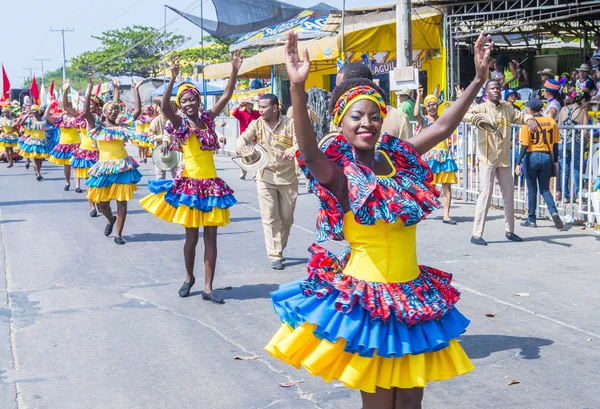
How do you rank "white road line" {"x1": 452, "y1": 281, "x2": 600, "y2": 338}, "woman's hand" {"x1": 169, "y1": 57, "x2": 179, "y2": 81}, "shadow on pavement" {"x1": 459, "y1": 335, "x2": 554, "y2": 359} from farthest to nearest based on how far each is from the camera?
"woman's hand" {"x1": 169, "y1": 57, "x2": 179, "y2": 81}
"white road line" {"x1": 452, "y1": 281, "x2": 600, "y2": 338}
"shadow on pavement" {"x1": 459, "y1": 335, "x2": 554, "y2": 359}

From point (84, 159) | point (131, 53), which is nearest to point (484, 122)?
point (84, 159)

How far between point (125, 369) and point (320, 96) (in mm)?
12931

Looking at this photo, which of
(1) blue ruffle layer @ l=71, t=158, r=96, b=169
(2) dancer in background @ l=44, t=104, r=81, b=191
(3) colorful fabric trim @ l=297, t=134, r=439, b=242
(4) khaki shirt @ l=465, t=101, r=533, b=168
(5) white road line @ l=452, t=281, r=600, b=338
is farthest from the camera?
(2) dancer in background @ l=44, t=104, r=81, b=191

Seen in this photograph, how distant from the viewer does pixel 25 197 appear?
1747 cm

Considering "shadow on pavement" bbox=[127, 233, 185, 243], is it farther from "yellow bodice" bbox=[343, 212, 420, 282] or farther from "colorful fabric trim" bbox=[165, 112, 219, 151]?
"yellow bodice" bbox=[343, 212, 420, 282]

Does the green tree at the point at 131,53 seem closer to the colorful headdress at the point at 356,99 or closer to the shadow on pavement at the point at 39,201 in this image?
the shadow on pavement at the point at 39,201

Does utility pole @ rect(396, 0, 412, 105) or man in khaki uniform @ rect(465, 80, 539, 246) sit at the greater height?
utility pole @ rect(396, 0, 412, 105)

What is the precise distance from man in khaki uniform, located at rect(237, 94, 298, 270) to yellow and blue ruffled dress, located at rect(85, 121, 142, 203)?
2.72 metres

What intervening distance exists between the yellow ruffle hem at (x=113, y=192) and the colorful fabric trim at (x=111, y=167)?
0.20m

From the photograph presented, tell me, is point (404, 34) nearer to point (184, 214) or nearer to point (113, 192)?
point (113, 192)

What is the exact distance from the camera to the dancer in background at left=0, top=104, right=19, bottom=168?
26938 millimetres

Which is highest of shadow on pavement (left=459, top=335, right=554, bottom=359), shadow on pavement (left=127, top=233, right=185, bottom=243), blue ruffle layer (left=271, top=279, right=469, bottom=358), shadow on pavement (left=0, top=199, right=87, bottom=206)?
blue ruffle layer (left=271, top=279, right=469, bottom=358)

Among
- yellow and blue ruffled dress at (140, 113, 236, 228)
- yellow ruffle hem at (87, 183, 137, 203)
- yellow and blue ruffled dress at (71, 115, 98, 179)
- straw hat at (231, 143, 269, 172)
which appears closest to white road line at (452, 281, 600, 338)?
straw hat at (231, 143, 269, 172)

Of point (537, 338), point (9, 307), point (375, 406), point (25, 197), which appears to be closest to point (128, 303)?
point (9, 307)
